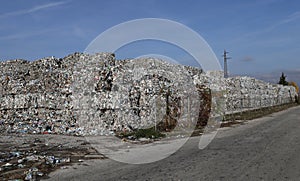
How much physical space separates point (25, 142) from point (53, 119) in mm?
3345

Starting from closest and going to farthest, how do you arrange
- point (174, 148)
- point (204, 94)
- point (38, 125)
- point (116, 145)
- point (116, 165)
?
1. point (116, 165)
2. point (174, 148)
3. point (116, 145)
4. point (38, 125)
5. point (204, 94)

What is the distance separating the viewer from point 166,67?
15875mm

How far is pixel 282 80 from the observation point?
61375 millimetres

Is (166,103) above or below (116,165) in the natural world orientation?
above

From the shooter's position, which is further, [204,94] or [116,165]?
[204,94]

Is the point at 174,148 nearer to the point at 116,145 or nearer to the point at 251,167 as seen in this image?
the point at 116,145

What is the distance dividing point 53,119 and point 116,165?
24.6ft

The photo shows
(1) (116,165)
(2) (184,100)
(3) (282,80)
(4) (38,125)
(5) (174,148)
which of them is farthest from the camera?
(3) (282,80)

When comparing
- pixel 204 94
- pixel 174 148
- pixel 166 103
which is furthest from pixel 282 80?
pixel 174 148

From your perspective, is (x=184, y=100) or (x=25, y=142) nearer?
(x=25, y=142)

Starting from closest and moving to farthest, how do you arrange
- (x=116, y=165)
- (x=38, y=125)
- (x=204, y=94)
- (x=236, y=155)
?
(x=116, y=165), (x=236, y=155), (x=38, y=125), (x=204, y=94)

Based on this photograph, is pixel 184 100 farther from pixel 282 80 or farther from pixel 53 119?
pixel 282 80

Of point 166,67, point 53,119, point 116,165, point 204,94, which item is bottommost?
point 116,165

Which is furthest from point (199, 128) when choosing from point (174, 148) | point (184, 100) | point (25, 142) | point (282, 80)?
point (282, 80)
